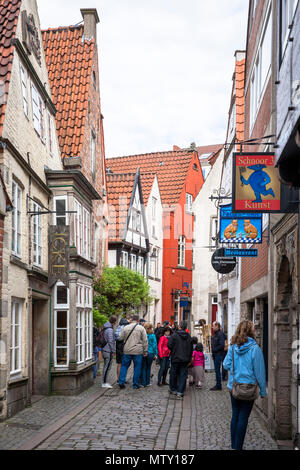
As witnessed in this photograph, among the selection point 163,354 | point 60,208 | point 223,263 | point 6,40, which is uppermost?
point 6,40

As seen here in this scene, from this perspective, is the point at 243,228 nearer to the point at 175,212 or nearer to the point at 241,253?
the point at 241,253

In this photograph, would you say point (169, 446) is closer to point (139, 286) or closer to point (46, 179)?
point (46, 179)

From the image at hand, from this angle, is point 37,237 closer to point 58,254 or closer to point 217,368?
point 58,254

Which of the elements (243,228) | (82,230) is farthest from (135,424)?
(82,230)

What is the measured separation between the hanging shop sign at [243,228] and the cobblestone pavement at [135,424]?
3306 mm

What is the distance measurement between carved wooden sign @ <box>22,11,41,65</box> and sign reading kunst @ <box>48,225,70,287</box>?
382 centimetres

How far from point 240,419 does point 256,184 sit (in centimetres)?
318

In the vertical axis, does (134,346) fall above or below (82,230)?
below

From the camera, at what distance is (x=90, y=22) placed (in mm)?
21016

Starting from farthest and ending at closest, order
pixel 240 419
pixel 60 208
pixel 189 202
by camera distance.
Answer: pixel 189 202 < pixel 60 208 < pixel 240 419

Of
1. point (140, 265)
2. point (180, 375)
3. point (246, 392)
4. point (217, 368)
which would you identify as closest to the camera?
point (246, 392)

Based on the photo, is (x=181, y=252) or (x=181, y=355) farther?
(x=181, y=252)

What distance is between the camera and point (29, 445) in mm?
8992
